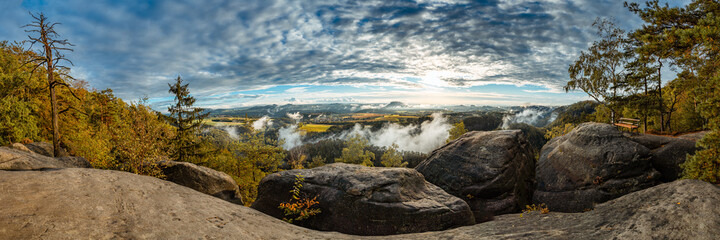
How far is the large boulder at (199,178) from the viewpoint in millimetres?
12414

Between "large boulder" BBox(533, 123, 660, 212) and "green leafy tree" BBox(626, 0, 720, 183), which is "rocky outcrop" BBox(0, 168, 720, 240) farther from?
"large boulder" BBox(533, 123, 660, 212)

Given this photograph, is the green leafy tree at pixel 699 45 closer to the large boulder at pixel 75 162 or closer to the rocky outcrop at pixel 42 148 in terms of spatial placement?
the large boulder at pixel 75 162

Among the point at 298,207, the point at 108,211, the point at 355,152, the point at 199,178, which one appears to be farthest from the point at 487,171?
the point at 355,152

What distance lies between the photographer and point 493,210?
13.7 meters

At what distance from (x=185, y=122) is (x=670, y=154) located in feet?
149

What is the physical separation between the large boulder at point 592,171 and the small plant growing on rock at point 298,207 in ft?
40.9

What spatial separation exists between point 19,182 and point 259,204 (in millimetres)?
7590

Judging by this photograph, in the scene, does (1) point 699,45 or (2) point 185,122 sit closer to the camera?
(1) point 699,45

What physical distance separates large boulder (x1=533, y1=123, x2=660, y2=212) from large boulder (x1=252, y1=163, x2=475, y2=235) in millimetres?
6601

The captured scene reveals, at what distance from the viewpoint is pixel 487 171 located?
14.6 metres

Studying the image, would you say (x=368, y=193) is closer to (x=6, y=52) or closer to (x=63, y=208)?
(x=63, y=208)

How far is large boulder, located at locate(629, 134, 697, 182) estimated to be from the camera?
12375mm

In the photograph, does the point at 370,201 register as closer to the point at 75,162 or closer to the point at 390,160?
the point at 75,162

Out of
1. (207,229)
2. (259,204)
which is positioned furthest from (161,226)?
(259,204)
